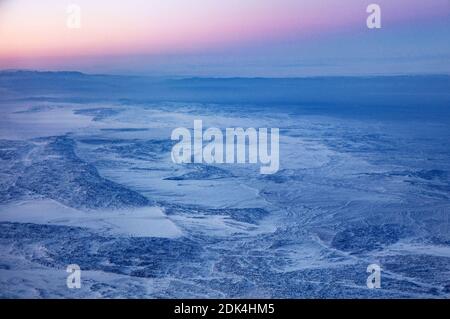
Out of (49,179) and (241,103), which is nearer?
(49,179)

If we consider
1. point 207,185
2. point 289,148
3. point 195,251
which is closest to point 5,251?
point 195,251

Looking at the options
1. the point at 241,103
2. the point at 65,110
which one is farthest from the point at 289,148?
the point at 65,110

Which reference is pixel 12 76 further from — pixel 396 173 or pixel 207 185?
pixel 396 173
